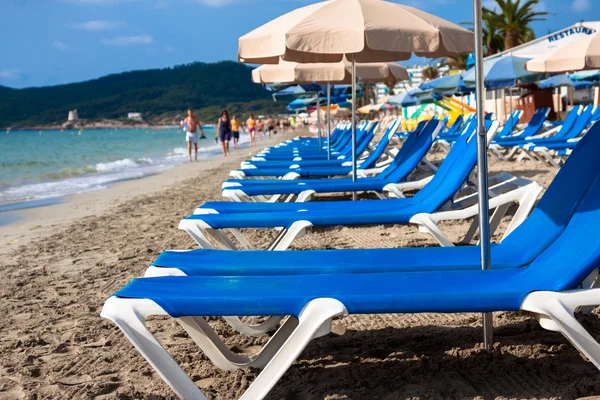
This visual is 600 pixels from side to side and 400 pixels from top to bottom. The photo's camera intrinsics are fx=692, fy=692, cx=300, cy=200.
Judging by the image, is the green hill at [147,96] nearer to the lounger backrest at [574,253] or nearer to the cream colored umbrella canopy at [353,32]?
the cream colored umbrella canopy at [353,32]

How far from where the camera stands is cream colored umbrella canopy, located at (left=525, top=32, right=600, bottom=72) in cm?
721

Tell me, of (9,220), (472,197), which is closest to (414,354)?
(472,197)

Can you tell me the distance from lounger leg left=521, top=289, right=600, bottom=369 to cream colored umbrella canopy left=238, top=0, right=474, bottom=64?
8.07ft

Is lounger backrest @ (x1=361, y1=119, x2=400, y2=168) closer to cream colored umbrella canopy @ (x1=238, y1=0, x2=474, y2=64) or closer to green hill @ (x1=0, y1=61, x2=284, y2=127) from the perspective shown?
cream colored umbrella canopy @ (x1=238, y1=0, x2=474, y2=64)

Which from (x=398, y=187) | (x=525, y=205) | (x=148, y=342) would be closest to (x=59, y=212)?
(x=398, y=187)

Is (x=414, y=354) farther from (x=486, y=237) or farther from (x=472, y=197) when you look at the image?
(x=472, y=197)

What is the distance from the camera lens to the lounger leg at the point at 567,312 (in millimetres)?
2070

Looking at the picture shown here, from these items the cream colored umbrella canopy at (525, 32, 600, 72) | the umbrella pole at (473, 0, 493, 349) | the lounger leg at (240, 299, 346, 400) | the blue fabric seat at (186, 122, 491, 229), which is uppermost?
the cream colored umbrella canopy at (525, 32, 600, 72)

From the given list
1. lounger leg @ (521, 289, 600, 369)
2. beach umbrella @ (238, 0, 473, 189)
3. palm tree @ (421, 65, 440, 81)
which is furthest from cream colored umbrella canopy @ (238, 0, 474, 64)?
palm tree @ (421, 65, 440, 81)

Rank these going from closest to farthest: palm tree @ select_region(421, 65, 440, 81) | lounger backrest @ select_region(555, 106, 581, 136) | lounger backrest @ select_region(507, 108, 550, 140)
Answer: lounger backrest @ select_region(555, 106, 581, 136) → lounger backrest @ select_region(507, 108, 550, 140) → palm tree @ select_region(421, 65, 440, 81)

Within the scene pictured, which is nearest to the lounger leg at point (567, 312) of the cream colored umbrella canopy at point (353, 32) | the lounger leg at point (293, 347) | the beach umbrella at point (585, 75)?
the lounger leg at point (293, 347)

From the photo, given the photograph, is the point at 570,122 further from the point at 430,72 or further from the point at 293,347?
the point at 430,72

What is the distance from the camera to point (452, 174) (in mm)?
4434

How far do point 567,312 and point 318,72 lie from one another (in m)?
7.66
